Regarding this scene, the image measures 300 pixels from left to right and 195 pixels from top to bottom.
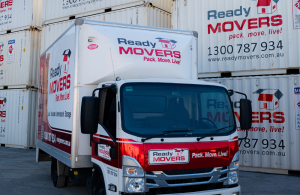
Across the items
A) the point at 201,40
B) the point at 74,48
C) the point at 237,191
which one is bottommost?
the point at 237,191

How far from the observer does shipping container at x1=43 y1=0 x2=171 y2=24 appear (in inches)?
422

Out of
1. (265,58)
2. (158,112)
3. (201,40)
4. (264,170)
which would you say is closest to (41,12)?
(201,40)

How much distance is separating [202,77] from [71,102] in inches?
207

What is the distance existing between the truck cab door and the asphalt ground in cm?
242

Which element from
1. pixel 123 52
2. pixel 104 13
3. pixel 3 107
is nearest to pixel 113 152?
pixel 123 52

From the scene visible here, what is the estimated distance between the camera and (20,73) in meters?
14.1

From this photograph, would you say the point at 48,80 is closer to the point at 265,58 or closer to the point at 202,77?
the point at 202,77

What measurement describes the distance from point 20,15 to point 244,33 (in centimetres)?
1026

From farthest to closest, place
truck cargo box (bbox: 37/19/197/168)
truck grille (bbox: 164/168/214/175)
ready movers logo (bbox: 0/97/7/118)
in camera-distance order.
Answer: ready movers logo (bbox: 0/97/7/118) → truck cargo box (bbox: 37/19/197/168) → truck grille (bbox: 164/168/214/175)

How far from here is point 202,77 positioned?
9273 millimetres

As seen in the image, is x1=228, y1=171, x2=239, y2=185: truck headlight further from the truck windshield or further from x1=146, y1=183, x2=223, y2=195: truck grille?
the truck windshield

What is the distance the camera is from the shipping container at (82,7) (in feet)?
35.2

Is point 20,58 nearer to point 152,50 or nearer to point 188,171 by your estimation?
point 152,50

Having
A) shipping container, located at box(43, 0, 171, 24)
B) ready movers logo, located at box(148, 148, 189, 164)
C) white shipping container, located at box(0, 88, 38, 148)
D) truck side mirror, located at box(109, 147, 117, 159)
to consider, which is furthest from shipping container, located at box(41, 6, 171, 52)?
ready movers logo, located at box(148, 148, 189, 164)
